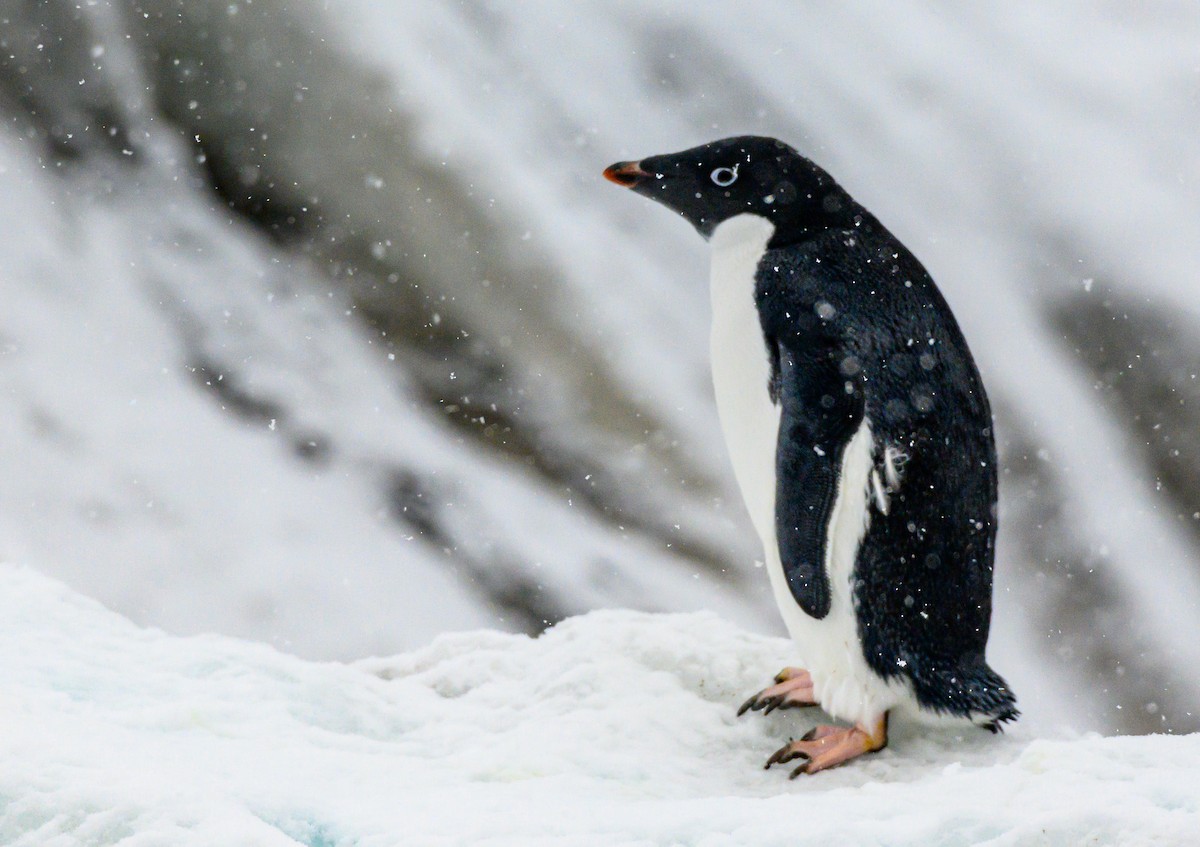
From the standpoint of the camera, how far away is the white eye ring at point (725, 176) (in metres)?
1.58

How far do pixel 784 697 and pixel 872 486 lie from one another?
33cm

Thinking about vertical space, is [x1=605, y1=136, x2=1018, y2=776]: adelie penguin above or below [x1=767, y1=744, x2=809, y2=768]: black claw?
above

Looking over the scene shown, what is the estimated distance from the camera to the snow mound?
0.85 metres

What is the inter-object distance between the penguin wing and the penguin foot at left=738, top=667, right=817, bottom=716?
155 mm

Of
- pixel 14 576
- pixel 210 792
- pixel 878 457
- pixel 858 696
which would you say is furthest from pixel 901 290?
pixel 14 576

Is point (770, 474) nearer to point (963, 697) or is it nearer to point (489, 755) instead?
point (963, 697)

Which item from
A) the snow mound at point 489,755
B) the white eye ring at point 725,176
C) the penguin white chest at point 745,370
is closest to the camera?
the snow mound at point 489,755

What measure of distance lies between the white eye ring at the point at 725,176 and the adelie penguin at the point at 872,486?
0.53ft

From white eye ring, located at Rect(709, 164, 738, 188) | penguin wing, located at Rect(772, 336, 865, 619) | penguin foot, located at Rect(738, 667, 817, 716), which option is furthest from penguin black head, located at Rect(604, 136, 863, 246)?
penguin foot, located at Rect(738, 667, 817, 716)

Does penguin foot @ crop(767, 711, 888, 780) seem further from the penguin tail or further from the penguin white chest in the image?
the penguin white chest

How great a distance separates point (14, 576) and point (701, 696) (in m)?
1.00

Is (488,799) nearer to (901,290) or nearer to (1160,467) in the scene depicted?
(901,290)

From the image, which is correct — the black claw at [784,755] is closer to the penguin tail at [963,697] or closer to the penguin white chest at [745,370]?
the penguin tail at [963,697]

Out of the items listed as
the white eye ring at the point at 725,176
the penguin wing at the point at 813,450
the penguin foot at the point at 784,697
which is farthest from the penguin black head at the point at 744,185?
the penguin foot at the point at 784,697
